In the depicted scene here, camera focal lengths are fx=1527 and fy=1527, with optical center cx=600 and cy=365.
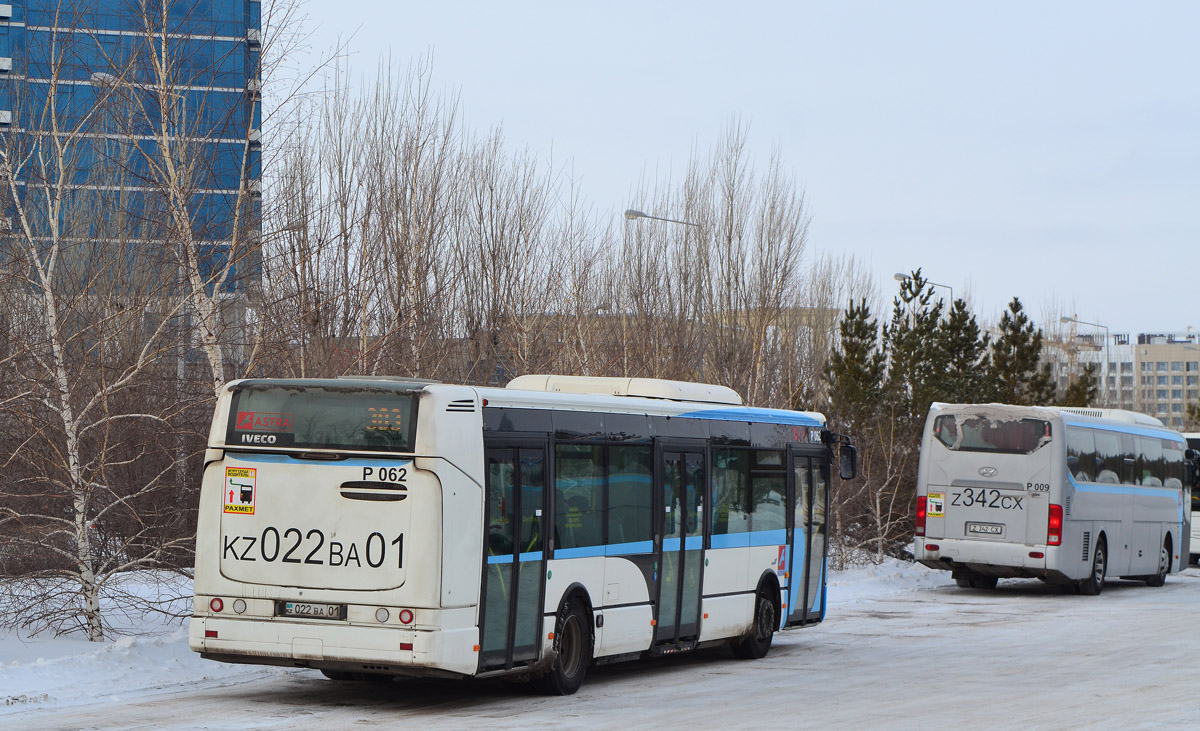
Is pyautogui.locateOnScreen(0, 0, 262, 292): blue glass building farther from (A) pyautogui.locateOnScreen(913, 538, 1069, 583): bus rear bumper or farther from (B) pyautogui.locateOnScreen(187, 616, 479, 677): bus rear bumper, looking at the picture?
(A) pyautogui.locateOnScreen(913, 538, 1069, 583): bus rear bumper

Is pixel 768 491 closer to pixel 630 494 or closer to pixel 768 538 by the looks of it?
pixel 768 538

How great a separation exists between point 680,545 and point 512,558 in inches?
113

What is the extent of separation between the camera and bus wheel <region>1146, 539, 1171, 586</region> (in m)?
29.0

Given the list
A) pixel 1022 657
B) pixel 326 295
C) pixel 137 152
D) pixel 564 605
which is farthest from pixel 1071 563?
pixel 137 152

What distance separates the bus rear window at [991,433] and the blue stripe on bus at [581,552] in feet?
43.2

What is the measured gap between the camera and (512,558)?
12133 millimetres

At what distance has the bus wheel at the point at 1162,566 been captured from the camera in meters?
29.0

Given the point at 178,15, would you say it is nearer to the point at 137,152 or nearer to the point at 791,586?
the point at 137,152

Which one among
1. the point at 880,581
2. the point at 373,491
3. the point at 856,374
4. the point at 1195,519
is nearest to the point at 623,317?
the point at 856,374

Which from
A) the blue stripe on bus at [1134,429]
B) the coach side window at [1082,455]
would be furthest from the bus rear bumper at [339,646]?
the blue stripe on bus at [1134,429]

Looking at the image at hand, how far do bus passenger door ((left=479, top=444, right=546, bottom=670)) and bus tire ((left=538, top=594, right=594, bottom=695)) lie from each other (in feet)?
1.21

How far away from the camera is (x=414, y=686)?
13.5 metres

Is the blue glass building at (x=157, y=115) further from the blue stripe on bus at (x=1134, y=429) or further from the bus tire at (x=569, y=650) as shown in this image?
the blue stripe on bus at (x=1134, y=429)

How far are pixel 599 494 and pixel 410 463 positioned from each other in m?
2.48
